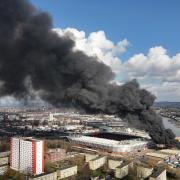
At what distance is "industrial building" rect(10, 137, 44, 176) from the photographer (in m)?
19.5

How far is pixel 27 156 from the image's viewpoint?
787 inches

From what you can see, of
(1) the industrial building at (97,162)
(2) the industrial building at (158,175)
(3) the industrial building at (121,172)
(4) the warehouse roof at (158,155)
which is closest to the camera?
(2) the industrial building at (158,175)

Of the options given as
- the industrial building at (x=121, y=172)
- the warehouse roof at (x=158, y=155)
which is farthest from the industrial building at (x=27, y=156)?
the warehouse roof at (x=158, y=155)

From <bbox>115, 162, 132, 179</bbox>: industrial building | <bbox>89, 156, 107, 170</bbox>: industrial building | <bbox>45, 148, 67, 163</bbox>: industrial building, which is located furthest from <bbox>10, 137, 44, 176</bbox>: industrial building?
<bbox>115, 162, 132, 179</bbox>: industrial building

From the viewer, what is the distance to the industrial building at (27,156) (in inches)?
768

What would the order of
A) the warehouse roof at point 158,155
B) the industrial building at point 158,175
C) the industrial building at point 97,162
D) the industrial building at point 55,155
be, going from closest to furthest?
the industrial building at point 158,175, the industrial building at point 97,162, the industrial building at point 55,155, the warehouse roof at point 158,155

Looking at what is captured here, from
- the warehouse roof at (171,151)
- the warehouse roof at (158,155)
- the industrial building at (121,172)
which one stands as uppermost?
the warehouse roof at (171,151)

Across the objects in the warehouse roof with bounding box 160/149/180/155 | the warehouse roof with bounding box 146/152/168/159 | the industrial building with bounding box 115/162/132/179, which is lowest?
the industrial building with bounding box 115/162/132/179

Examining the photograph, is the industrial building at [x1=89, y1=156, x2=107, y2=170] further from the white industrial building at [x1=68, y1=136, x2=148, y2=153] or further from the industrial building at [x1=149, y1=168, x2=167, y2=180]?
the white industrial building at [x1=68, y1=136, x2=148, y2=153]

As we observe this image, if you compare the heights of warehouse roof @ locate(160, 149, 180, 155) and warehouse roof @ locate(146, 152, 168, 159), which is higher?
warehouse roof @ locate(160, 149, 180, 155)

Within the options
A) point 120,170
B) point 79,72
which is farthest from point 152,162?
point 79,72

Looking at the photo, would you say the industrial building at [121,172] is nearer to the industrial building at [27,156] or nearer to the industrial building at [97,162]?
the industrial building at [97,162]

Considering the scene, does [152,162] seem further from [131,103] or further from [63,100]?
[63,100]

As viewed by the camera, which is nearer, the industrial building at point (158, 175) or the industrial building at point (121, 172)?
the industrial building at point (158, 175)
